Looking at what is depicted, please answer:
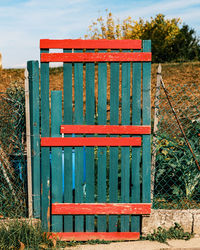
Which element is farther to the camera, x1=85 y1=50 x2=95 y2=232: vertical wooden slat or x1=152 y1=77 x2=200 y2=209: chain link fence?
x1=152 y1=77 x2=200 y2=209: chain link fence

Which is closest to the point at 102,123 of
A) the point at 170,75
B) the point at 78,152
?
the point at 78,152

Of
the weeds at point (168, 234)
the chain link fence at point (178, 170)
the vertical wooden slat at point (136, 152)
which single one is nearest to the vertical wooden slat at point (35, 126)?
the vertical wooden slat at point (136, 152)

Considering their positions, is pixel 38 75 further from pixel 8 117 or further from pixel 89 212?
pixel 89 212

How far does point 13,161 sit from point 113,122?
1527mm

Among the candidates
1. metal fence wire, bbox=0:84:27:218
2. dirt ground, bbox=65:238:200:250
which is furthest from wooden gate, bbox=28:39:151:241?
metal fence wire, bbox=0:84:27:218

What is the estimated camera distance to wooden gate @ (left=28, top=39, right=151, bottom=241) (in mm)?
3604

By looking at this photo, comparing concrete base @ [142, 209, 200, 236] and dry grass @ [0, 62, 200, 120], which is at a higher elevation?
dry grass @ [0, 62, 200, 120]

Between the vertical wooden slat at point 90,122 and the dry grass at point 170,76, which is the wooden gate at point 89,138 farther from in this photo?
the dry grass at point 170,76

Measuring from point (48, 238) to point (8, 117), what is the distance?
1.73 m

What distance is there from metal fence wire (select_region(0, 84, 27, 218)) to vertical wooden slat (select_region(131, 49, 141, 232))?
4.21 ft

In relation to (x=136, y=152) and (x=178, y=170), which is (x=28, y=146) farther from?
(x=178, y=170)

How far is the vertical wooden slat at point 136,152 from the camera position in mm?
3633

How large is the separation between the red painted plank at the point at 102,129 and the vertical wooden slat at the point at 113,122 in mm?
75

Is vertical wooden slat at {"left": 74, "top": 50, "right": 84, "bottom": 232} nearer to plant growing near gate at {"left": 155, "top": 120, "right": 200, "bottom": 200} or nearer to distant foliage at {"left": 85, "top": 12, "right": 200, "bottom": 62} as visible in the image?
plant growing near gate at {"left": 155, "top": 120, "right": 200, "bottom": 200}
